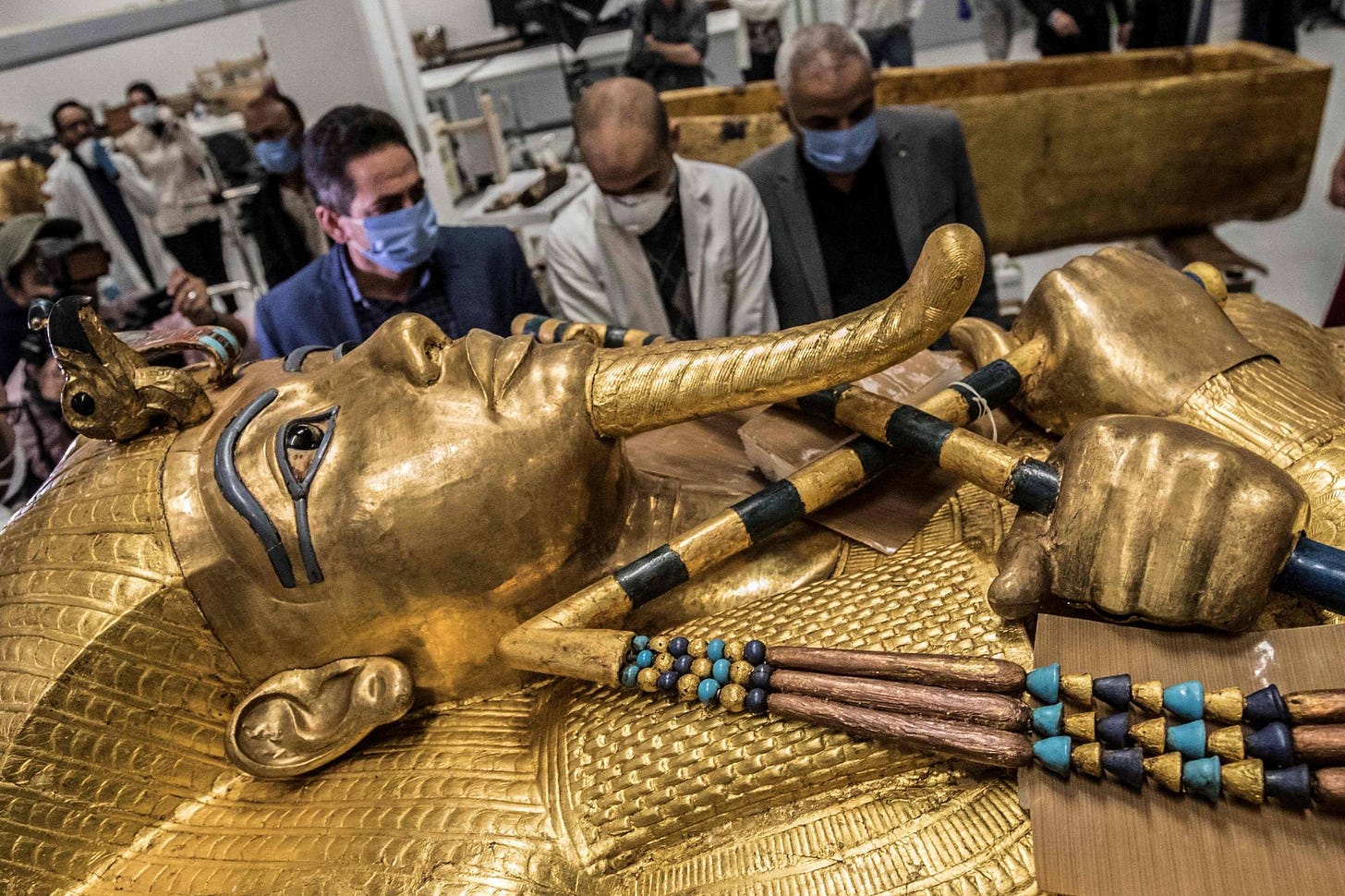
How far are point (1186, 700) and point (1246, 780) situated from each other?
0.10 metres

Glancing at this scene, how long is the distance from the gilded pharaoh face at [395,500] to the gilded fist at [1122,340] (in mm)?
885

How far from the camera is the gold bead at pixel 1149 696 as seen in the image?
44.4 inches

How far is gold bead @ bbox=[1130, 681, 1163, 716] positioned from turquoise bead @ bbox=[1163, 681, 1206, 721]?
0.03 feet

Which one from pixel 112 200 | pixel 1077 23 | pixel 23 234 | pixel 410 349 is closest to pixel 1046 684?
pixel 410 349

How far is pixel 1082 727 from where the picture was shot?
1.16m

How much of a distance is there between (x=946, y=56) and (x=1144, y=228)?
4149mm

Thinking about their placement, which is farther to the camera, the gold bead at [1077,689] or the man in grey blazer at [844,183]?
the man in grey blazer at [844,183]

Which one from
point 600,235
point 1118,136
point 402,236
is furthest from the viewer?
point 1118,136

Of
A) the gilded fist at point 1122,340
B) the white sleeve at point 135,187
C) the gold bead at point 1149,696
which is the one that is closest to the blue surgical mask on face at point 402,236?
the gilded fist at point 1122,340

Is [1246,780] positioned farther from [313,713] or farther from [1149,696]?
[313,713]

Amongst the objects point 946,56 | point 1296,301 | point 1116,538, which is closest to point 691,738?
point 1116,538

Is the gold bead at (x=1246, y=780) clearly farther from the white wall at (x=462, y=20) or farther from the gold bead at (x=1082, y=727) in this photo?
the white wall at (x=462, y=20)

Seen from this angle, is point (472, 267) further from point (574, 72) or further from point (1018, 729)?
point (574, 72)

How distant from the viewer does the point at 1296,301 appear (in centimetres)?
454
